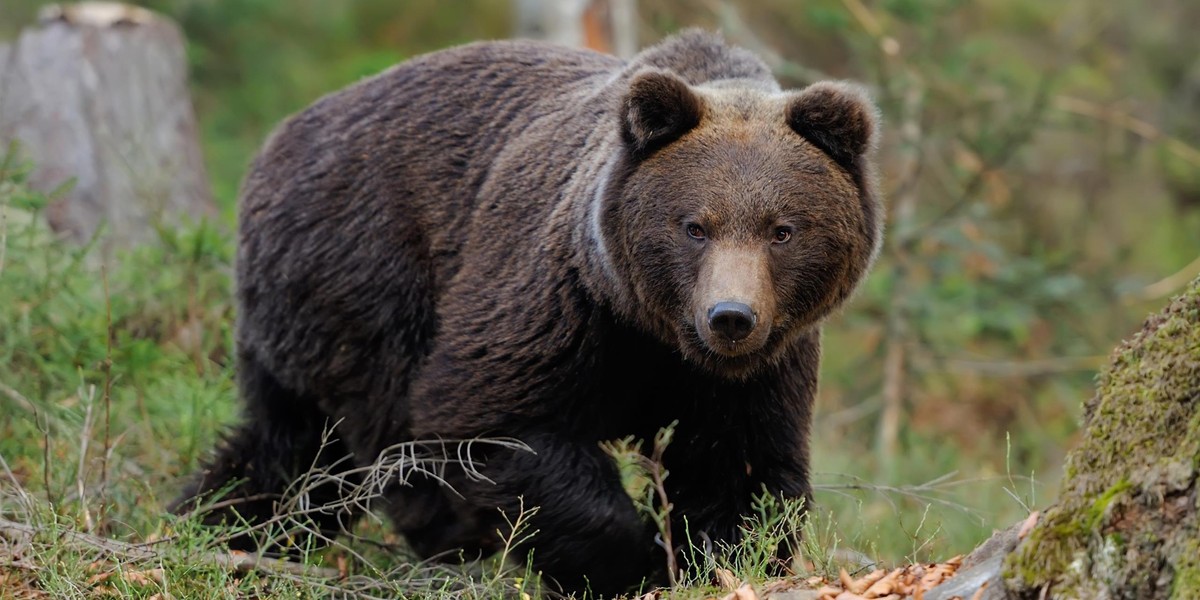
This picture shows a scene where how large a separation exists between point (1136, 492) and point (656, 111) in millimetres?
2345

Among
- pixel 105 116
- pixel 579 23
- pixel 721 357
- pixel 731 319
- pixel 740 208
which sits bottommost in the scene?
pixel 105 116

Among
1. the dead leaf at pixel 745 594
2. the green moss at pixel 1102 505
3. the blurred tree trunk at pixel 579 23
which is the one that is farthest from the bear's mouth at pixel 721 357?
the blurred tree trunk at pixel 579 23

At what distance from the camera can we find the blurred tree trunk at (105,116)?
29.7 ft

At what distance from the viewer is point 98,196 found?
9.12 m

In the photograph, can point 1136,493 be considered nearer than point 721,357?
Yes

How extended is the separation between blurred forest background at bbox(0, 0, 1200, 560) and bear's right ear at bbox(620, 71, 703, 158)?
9.82 feet

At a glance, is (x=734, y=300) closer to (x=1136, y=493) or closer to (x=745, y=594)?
(x=745, y=594)

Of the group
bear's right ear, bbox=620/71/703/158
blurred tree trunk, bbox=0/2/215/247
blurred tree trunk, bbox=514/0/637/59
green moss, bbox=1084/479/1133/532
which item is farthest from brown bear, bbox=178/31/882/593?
blurred tree trunk, bbox=514/0/637/59

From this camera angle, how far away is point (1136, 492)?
3.18m

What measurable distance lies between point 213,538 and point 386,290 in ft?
4.56

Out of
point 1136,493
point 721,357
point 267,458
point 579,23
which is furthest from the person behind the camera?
point 579,23

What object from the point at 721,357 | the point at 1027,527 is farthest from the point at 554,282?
the point at 1027,527

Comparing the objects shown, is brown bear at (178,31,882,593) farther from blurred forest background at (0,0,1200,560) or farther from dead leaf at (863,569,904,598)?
blurred forest background at (0,0,1200,560)

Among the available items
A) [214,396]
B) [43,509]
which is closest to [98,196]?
[214,396]
